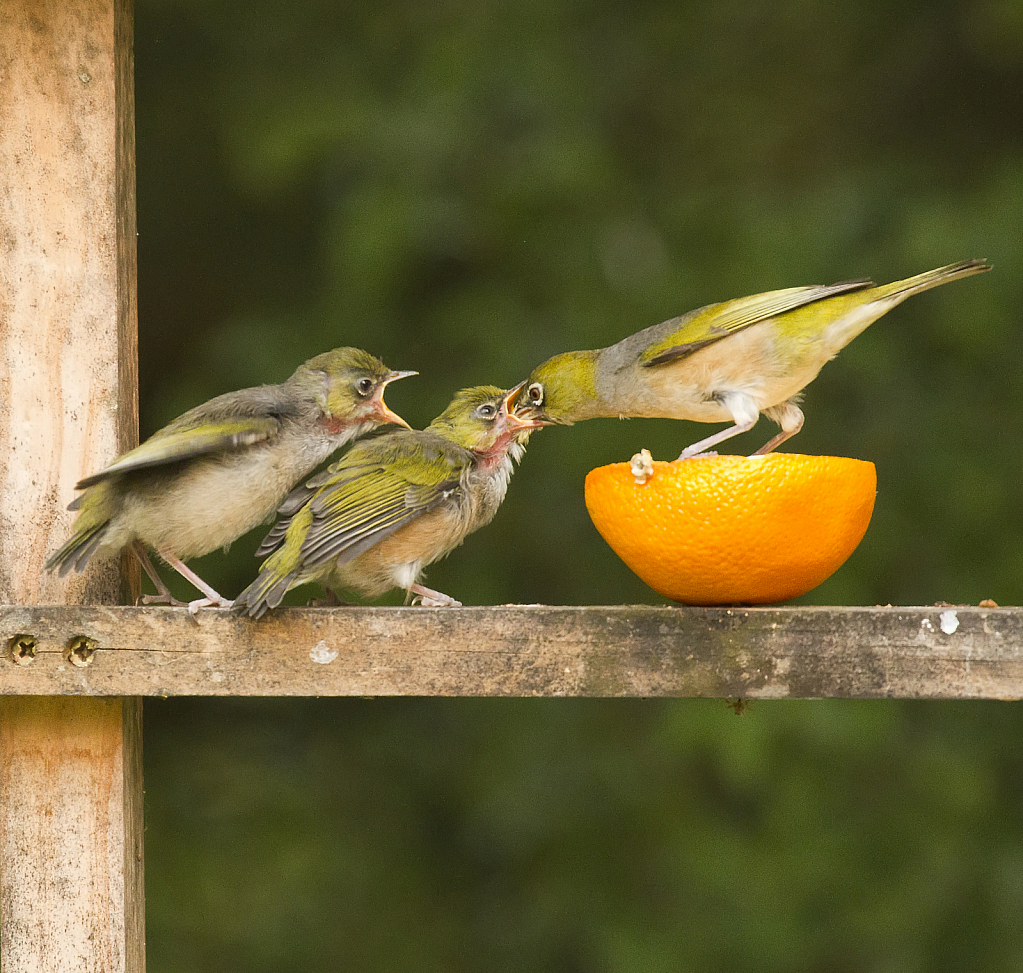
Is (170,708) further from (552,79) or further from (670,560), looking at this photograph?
(670,560)

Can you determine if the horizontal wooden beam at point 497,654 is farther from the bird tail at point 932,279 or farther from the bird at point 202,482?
the bird tail at point 932,279

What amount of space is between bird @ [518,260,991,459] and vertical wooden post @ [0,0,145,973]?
3.66 feet

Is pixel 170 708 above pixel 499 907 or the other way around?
above

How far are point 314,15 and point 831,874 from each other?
414 centimetres

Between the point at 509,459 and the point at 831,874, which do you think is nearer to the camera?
the point at 509,459

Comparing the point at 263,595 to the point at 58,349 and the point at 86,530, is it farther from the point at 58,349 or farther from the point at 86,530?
the point at 58,349

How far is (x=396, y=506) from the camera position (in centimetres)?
254

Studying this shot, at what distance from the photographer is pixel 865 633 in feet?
7.31

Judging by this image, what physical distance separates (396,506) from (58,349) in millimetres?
721

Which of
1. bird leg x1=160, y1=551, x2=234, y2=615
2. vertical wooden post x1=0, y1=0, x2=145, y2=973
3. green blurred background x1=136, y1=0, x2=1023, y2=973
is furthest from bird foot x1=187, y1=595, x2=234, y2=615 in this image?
green blurred background x1=136, y1=0, x2=1023, y2=973

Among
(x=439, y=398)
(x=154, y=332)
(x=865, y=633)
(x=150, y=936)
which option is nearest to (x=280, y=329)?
(x=439, y=398)

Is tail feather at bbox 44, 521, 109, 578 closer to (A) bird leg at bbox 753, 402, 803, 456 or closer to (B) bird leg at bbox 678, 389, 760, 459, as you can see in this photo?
(B) bird leg at bbox 678, 389, 760, 459

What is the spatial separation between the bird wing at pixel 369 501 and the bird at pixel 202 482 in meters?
0.11

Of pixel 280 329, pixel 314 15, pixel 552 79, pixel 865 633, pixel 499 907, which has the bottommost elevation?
pixel 499 907
